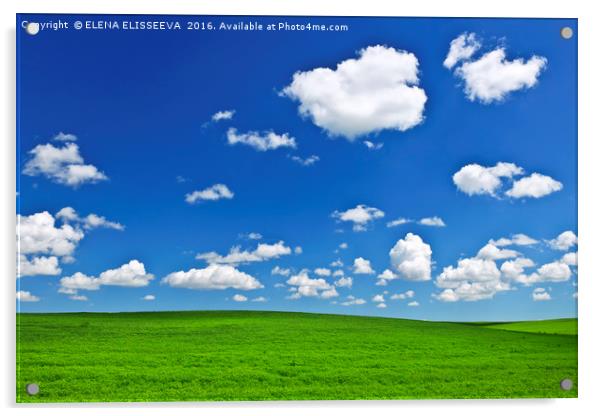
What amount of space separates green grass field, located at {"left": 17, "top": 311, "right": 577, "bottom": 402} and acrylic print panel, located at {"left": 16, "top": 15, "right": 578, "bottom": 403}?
0.03 m

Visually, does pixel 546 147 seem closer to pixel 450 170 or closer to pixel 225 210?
pixel 450 170

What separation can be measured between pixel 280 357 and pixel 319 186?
77.7 inches

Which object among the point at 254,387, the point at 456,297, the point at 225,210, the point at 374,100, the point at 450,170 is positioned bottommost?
the point at 254,387

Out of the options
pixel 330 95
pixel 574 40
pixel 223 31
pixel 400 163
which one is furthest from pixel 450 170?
pixel 223 31

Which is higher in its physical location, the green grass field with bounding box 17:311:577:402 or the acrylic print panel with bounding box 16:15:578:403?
the acrylic print panel with bounding box 16:15:578:403

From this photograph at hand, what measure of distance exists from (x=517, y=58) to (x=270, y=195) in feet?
10.5

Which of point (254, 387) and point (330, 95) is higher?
point (330, 95)

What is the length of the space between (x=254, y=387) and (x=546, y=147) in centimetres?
423

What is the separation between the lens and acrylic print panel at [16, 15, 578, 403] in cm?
661

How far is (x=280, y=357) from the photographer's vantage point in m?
6.70

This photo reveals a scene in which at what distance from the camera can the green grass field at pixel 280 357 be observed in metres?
6.48

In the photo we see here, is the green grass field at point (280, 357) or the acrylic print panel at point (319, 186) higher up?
the acrylic print panel at point (319, 186)

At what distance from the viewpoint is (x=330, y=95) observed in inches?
266

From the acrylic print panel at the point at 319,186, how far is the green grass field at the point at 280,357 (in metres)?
0.03
